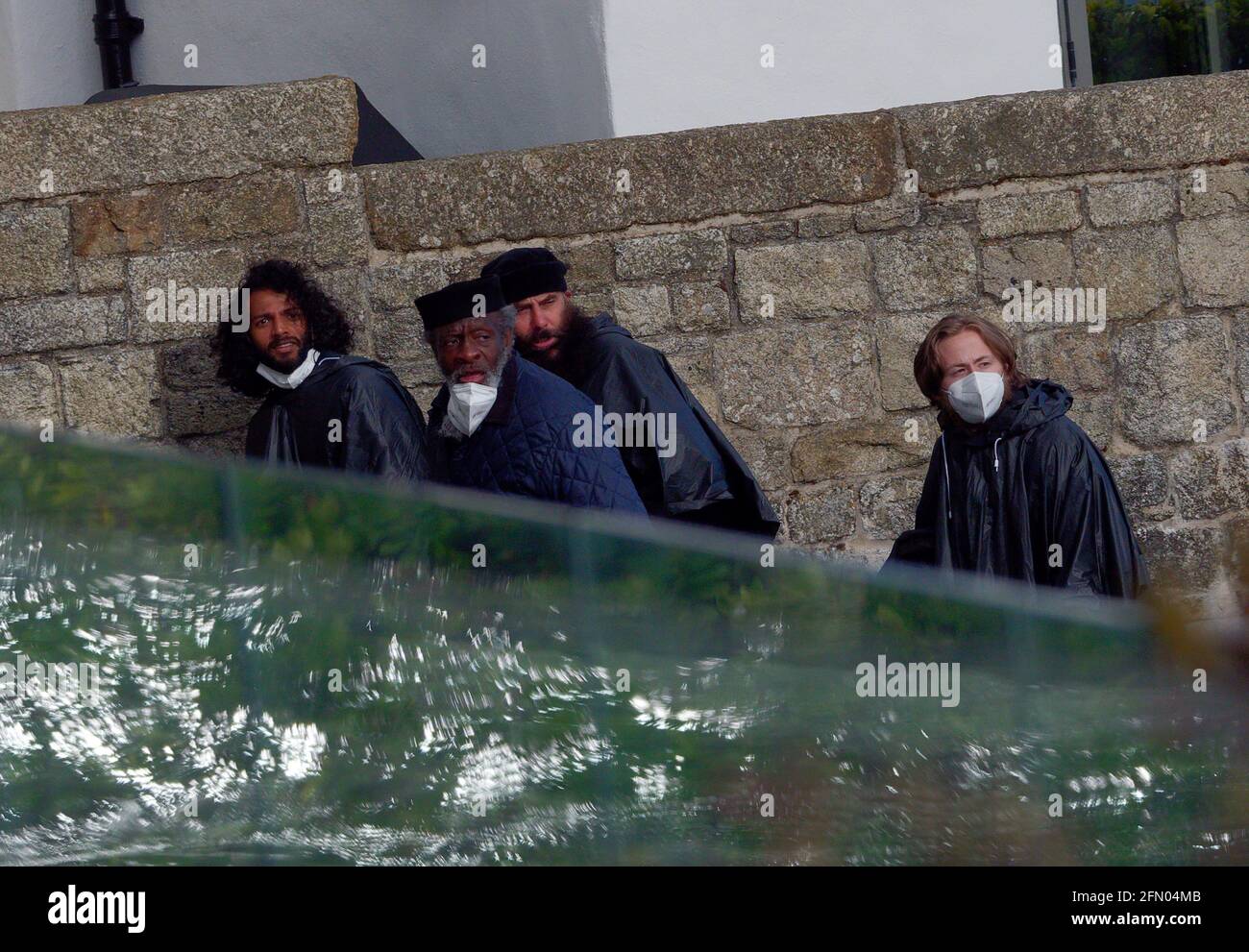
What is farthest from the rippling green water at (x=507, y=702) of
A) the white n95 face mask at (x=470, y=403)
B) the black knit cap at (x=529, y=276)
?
the black knit cap at (x=529, y=276)

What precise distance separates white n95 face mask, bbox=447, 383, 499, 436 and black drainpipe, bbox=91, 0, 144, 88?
3.50 metres

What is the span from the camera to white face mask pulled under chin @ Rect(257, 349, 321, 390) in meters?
3.99

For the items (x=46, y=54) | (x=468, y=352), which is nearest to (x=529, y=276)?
(x=468, y=352)

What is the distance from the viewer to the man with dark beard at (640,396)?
3.79 metres

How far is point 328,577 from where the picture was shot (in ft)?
5.50

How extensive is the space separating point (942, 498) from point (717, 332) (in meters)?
1.51

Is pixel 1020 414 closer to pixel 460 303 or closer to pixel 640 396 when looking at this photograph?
pixel 640 396

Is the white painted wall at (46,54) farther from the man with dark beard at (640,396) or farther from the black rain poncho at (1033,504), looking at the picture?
the black rain poncho at (1033,504)

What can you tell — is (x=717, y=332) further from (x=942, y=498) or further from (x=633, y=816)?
(x=633, y=816)

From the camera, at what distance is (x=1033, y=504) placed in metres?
3.45

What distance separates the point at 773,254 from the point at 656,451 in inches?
55.6

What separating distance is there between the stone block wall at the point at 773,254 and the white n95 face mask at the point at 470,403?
139 centimetres

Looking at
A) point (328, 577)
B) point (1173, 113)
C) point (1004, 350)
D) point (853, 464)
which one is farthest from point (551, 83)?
point (328, 577)

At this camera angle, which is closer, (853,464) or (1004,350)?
(1004,350)
